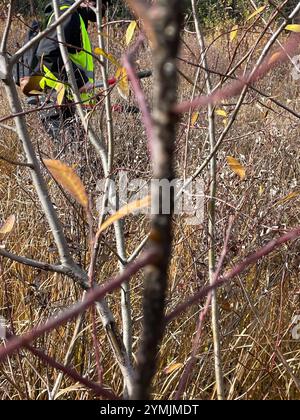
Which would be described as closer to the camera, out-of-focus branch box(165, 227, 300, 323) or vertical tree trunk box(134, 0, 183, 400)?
vertical tree trunk box(134, 0, 183, 400)

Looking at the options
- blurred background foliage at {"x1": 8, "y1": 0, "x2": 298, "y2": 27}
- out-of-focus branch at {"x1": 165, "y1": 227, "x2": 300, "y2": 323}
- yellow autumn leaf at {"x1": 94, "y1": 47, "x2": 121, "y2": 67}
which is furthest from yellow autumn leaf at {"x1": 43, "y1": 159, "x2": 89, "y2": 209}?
yellow autumn leaf at {"x1": 94, "y1": 47, "x2": 121, "y2": 67}

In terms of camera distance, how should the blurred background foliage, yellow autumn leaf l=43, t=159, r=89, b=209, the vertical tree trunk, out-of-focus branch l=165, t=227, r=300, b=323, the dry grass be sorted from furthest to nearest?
the blurred background foliage < the dry grass < yellow autumn leaf l=43, t=159, r=89, b=209 < out-of-focus branch l=165, t=227, r=300, b=323 < the vertical tree trunk

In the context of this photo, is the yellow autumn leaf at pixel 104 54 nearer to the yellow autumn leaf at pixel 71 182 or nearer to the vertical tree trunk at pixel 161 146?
the yellow autumn leaf at pixel 71 182

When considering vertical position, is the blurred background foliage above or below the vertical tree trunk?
above

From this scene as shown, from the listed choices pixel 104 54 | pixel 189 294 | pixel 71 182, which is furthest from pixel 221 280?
pixel 189 294

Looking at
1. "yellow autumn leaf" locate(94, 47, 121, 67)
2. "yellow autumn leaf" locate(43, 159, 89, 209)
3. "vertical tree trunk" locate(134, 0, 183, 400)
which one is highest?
"yellow autumn leaf" locate(94, 47, 121, 67)

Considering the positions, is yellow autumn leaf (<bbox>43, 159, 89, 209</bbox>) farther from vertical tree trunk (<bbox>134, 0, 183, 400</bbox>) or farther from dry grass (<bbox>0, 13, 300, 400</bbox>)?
dry grass (<bbox>0, 13, 300, 400</bbox>)

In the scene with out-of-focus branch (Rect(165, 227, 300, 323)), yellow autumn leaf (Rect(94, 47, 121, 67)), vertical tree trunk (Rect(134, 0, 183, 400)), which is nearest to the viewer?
vertical tree trunk (Rect(134, 0, 183, 400))

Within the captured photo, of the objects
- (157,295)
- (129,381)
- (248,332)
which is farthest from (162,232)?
(248,332)

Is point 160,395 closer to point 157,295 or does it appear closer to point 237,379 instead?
point 237,379

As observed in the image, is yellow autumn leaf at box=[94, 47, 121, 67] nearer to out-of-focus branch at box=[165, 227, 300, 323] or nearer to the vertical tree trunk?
out-of-focus branch at box=[165, 227, 300, 323]

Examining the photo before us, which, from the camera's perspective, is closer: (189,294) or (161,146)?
(161,146)

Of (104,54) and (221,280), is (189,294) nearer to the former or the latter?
(104,54)
